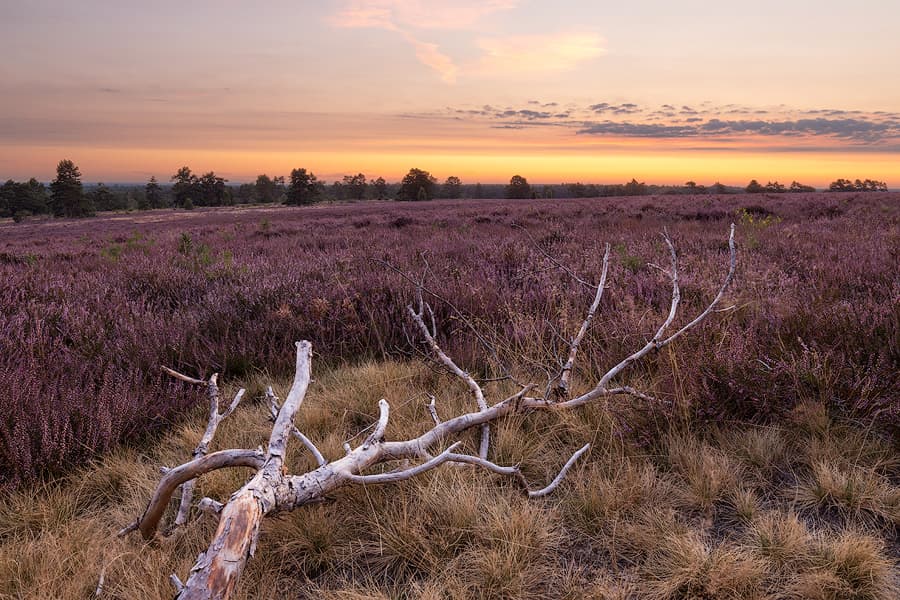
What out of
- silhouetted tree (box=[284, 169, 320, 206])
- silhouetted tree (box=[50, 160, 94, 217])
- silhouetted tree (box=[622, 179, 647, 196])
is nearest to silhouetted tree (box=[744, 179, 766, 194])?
silhouetted tree (box=[622, 179, 647, 196])

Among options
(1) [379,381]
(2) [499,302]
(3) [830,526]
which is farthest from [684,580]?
(2) [499,302]

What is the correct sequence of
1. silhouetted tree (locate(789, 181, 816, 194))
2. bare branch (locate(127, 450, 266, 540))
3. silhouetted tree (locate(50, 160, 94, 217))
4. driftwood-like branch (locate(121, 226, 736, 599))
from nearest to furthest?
driftwood-like branch (locate(121, 226, 736, 599)) → bare branch (locate(127, 450, 266, 540)) → silhouetted tree (locate(789, 181, 816, 194)) → silhouetted tree (locate(50, 160, 94, 217))

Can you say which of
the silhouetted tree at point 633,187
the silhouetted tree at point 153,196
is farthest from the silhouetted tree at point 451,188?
the silhouetted tree at point 153,196

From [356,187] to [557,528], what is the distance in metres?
91.9

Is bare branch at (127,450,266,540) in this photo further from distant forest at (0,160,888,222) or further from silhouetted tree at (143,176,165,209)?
silhouetted tree at (143,176,165,209)

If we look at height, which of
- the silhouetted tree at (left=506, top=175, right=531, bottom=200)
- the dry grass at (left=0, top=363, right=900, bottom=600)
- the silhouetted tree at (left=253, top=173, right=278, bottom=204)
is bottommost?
the dry grass at (left=0, top=363, right=900, bottom=600)

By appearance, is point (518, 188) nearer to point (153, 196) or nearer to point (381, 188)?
point (381, 188)

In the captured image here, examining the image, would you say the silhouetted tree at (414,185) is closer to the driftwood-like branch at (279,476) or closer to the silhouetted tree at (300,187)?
the silhouetted tree at (300,187)

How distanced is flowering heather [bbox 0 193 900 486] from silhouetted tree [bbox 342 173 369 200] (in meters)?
84.3

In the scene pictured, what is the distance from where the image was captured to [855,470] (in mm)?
1904

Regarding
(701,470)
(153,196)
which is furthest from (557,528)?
(153,196)

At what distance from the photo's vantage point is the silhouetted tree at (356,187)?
89312mm

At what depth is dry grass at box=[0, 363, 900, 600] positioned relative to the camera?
1.52 m

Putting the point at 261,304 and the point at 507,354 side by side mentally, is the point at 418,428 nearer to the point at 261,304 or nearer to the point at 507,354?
the point at 507,354
